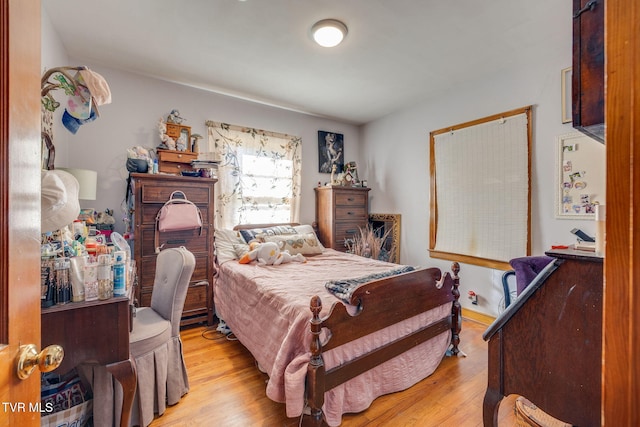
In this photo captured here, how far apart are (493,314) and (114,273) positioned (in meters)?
3.29

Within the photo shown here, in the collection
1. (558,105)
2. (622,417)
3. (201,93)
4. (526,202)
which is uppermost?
(201,93)

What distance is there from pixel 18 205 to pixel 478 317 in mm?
3559

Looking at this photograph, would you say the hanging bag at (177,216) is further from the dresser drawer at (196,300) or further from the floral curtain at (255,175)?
the floral curtain at (255,175)

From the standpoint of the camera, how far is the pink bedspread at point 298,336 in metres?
1.53

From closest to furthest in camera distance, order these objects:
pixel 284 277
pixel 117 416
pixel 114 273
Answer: pixel 114 273 < pixel 117 416 < pixel 284 277

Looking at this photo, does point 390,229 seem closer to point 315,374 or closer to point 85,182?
point 315,374

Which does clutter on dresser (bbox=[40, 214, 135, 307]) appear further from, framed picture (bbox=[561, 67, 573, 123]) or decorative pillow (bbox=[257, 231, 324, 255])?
framed picture (bbox=[561, 67, 573, 123])

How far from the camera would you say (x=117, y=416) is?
140 centimetres

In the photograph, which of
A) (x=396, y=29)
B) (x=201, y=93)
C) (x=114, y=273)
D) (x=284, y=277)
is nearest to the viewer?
(x=114, y=273)

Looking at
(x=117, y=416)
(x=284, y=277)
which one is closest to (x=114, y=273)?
(x=117, y=416)

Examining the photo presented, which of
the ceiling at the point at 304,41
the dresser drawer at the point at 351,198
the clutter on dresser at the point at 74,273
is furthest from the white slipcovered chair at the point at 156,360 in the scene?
the dresser drawer at the point at 351,198

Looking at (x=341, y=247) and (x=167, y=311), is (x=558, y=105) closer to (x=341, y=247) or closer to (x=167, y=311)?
(x=341, y=247)

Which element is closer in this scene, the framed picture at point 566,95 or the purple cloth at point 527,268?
the purple cloth at point 527,268

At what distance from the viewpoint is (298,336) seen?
61.9 inches
